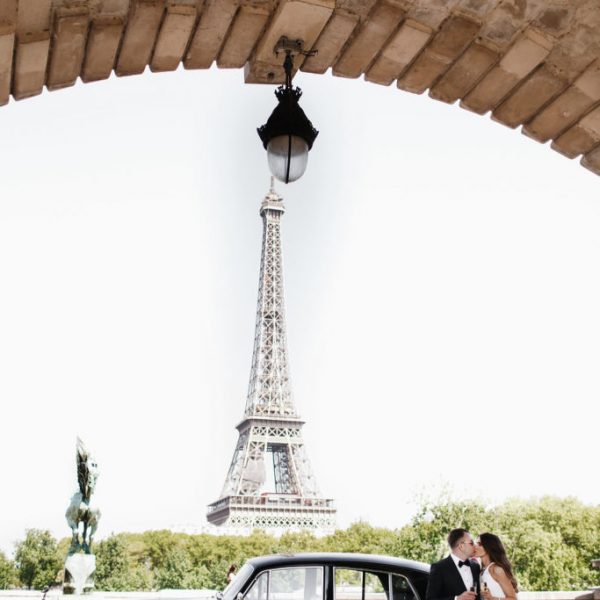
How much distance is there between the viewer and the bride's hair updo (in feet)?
15.0

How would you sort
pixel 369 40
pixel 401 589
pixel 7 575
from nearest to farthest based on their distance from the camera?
pixel 369 40 < pixel 401 589 < pixel 7 575

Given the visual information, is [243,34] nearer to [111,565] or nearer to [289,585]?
[289,585]

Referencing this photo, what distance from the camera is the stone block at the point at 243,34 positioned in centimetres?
372

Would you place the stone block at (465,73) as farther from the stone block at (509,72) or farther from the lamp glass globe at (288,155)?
the lamp glass globe at (288,155)

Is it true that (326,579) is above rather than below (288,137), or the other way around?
below

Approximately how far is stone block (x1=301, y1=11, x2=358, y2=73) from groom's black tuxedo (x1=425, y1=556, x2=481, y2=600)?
3.19m

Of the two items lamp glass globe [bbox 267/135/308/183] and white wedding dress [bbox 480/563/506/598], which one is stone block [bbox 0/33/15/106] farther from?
white wedding dress [bbox 480/563/506/598]

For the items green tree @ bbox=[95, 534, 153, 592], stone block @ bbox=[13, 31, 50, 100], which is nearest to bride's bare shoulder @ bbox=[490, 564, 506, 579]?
stone block @ bbox=[13, 31, 50, 100]

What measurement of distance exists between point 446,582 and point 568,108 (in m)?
2.99

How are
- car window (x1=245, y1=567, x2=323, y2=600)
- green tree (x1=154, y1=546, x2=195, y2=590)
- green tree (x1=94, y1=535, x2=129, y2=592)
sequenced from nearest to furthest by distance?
car window (x1=245, y1=567, x2=323, y2=600)
green tree (x1=94, y1=535, x2=129, y2=592)
green tree (x1=154, y1=546, x2=195, y2=590)

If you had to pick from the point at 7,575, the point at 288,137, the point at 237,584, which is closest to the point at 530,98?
the point at 288,137

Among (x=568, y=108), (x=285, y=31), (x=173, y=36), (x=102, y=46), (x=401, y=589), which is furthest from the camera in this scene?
(x=401, y=589)

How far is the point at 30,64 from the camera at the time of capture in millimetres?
3387

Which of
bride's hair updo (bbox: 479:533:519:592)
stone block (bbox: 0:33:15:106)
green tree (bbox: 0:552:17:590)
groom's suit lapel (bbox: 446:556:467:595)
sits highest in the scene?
stone block (bbox: 0:33:15:106)
